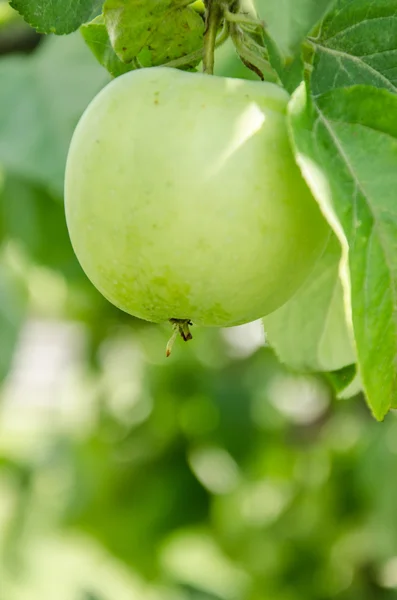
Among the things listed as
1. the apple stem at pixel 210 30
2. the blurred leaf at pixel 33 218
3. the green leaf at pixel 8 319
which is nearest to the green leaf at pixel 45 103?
the blurred leaf at pixel 33 218

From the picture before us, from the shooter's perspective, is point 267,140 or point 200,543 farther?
point 200,543

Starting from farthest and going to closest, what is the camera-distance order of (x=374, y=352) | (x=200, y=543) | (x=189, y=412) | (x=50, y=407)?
1. (x=50, y=407)
2. (x=200, y=543)
3. (x=189, y=412)
4. (x=374, y=352)

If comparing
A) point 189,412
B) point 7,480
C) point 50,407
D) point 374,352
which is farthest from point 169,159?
point 50,407

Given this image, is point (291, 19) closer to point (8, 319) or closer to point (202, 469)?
point (8, 319)

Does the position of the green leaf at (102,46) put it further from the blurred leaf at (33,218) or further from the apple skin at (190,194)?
the blurred leaf at (33,218)

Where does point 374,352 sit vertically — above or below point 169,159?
below

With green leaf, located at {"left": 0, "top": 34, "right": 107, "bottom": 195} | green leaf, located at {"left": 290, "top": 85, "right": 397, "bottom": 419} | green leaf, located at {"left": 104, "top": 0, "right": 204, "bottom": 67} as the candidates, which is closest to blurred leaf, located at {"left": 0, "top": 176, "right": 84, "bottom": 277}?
green leaf, located at {"left": 0, "top": 34, "right": 107, "bottom": 195}

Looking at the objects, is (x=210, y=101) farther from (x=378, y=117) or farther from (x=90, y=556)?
(x=90, y=556)
